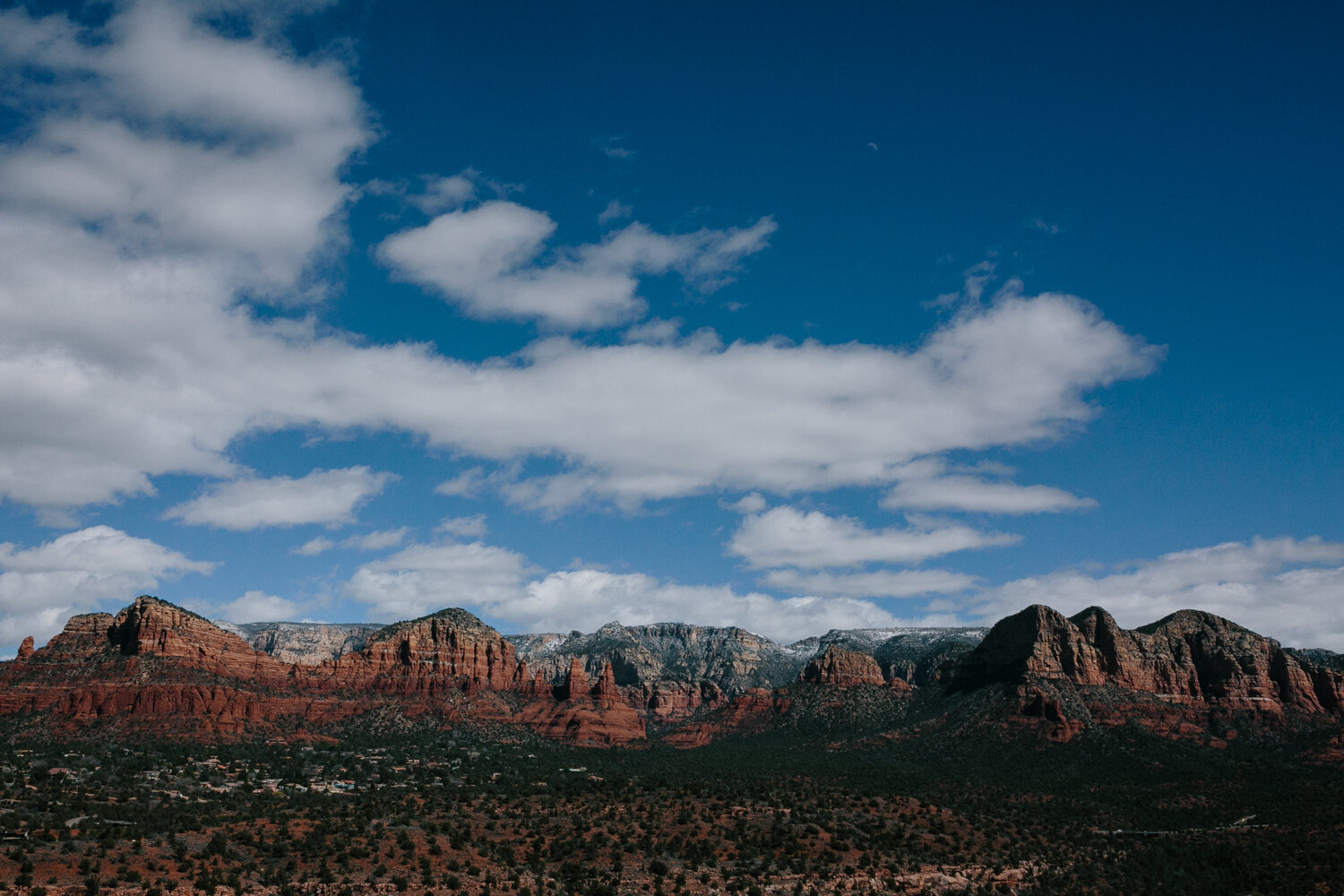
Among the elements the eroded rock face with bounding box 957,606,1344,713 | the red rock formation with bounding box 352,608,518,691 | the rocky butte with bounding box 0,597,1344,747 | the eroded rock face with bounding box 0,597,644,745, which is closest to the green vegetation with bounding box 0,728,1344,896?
the eroded rock face with bounding box 0,597,644,745

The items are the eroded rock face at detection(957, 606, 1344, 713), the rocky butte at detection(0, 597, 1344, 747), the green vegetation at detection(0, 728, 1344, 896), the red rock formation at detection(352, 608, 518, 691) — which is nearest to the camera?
the green vegetation at detection(0, 728, 1344, 896)

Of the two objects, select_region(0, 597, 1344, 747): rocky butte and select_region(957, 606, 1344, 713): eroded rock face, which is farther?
select_region(957, 606, 1344, 713): eroded rock face

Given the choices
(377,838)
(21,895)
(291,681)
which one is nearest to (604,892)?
(377,838)

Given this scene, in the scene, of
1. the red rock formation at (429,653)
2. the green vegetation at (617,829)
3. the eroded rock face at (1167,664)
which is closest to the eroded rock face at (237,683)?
the red rock formation at (429,653)

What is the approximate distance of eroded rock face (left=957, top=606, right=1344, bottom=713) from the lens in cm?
17625

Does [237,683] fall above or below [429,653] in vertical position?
below

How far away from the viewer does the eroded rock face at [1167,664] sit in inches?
6939

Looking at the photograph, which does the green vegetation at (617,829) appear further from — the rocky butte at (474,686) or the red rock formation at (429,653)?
the red rock formation at (429,653)

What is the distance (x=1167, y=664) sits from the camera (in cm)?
18238

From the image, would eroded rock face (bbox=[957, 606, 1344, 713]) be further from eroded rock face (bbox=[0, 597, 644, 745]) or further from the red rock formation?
the red rock formation

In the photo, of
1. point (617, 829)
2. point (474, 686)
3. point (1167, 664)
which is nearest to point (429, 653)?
point (474, 686)

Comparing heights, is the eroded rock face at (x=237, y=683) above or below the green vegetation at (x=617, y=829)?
above

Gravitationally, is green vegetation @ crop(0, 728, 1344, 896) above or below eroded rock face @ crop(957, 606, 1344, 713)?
below

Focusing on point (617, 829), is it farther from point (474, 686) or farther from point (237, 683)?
point (474, 686)
